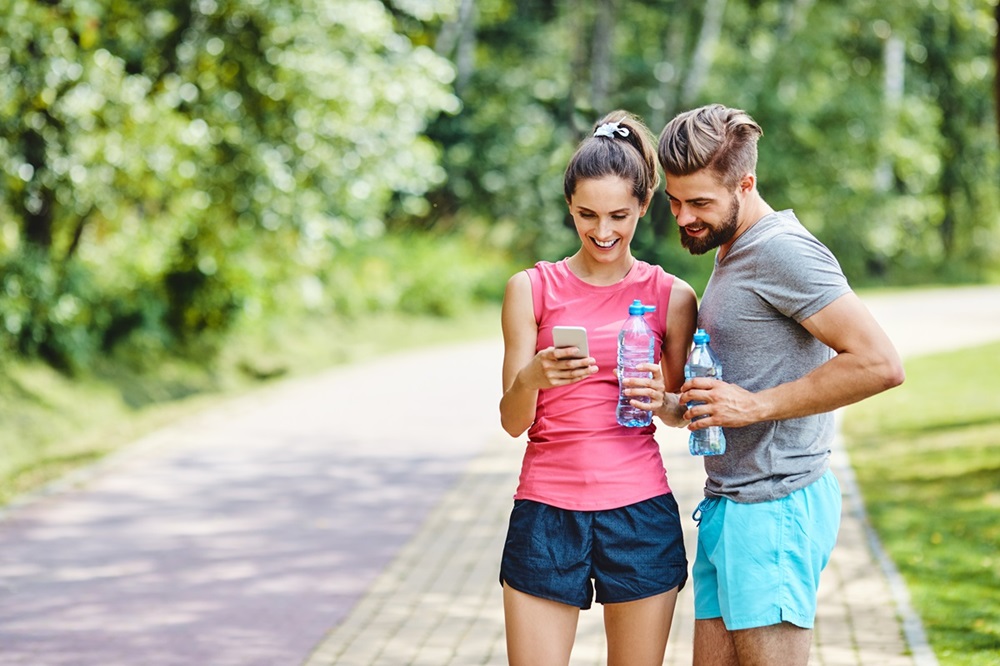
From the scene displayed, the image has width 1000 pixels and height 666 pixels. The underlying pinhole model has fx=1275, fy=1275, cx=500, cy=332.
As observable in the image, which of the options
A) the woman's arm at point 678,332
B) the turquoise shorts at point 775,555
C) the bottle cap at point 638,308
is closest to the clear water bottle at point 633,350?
the bottle cap at point 638,308

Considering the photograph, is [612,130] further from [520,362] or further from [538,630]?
[538,630]

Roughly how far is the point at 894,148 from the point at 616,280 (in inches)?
1027

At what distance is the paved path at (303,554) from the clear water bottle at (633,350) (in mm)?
2876

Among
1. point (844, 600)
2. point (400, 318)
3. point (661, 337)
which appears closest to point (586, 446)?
point (661, 337)

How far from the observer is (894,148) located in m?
27.9

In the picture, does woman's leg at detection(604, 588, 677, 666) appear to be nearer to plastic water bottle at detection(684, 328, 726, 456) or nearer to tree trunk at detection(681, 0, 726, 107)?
plastic water bottle at detection(684, 328, 726, 456)

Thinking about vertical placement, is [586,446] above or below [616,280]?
below

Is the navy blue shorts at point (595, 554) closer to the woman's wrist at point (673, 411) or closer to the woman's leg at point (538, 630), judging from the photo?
the woman's leg at point (538, 630)

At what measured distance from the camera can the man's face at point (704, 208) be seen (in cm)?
323

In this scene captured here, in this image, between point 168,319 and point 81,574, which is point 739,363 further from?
point 168,319

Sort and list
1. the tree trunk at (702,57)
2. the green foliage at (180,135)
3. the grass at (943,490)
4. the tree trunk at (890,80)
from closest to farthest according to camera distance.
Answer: the grass at (943,490) → the green foliage at (180,135) → the tree trunk at (702,57) → the tree trunk at (890,80)

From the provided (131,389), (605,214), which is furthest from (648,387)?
(131,389)

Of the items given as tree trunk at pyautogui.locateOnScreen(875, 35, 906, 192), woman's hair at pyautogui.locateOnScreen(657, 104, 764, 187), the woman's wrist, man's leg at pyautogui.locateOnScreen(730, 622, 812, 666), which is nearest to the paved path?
man's leg at pyautogui.locateOnScreen(730, 622, 812, 666)

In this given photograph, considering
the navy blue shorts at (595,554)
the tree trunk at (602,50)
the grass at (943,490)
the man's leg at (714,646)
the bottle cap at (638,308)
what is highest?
the tree trunk at (602,50)
